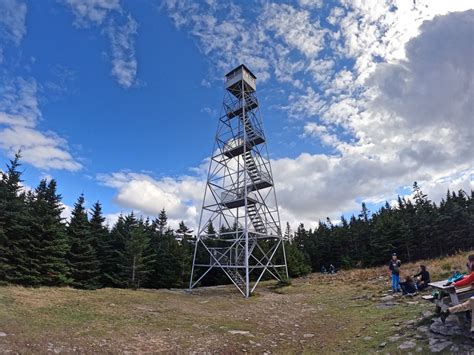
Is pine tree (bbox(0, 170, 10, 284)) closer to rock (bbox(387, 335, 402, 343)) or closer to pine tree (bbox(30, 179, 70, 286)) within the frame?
pine tree (bbox(30, 179, 70, 286))

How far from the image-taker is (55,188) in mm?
27156

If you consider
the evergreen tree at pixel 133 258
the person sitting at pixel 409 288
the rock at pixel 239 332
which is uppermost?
the evergreen tree at pixel 133 258

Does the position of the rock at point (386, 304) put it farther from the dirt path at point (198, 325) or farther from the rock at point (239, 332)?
the rock at point (239, 332)

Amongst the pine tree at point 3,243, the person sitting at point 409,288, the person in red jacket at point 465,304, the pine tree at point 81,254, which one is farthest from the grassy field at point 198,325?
the pine tree at point 81,254

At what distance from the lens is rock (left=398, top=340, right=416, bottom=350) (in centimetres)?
757

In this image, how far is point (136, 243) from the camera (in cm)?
2994

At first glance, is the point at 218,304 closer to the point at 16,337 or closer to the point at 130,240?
the point at 16,337

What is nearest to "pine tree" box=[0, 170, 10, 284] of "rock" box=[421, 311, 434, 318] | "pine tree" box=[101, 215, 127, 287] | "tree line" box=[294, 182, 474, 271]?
"pine tree" box=[101, 215, 127, 287]

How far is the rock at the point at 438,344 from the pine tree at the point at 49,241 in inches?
971

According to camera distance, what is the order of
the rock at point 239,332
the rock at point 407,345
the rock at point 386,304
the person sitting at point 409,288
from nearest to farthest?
the rock at point 407,345 → the rock at point 239,332 → the rock at point 386,304 → the person sitting at point 409,288

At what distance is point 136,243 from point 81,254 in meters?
4.96

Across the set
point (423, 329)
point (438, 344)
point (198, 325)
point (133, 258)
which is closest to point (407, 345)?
point (438, 344)

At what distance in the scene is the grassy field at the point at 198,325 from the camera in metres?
8.68

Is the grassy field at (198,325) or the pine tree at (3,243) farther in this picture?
the pine tree at (3,243)
